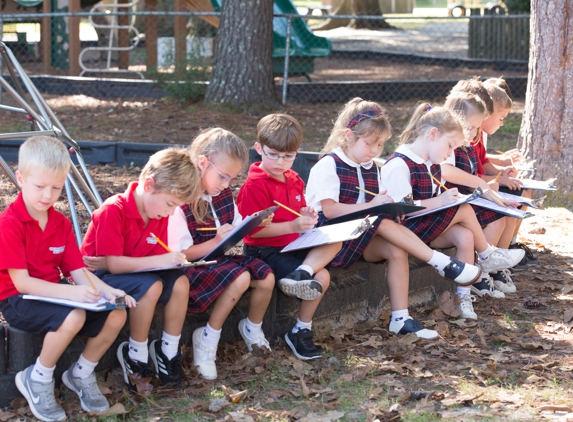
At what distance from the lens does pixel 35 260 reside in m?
3.07

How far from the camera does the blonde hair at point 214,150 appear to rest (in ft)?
11.7

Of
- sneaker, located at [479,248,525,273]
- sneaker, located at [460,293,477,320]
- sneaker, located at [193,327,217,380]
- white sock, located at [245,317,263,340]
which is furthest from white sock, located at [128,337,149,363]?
sneaker, located at [479,248,525,273]

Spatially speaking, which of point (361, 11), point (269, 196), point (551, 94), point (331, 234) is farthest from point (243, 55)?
point (361, 11)

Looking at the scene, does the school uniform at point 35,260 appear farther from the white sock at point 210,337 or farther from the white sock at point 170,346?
the white sock at point 210,337

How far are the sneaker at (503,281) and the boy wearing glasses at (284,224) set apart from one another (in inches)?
57.9

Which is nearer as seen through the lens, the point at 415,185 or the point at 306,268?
the point at 306,268

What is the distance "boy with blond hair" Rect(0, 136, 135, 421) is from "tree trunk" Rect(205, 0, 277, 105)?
6.47m

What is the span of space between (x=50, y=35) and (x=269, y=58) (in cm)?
528

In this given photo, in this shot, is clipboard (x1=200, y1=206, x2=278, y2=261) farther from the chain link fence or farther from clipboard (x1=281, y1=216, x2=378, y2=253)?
the chain link fence

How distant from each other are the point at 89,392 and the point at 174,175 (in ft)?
2.93

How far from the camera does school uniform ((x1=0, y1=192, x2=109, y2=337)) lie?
2.96 m

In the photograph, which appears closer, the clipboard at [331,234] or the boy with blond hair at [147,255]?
the boy with blond hair at [147,255]

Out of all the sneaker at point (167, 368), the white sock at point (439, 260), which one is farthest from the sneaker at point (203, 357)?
the white sock at point (439, 260)

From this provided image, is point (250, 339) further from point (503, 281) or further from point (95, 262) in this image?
point (503, 281)
